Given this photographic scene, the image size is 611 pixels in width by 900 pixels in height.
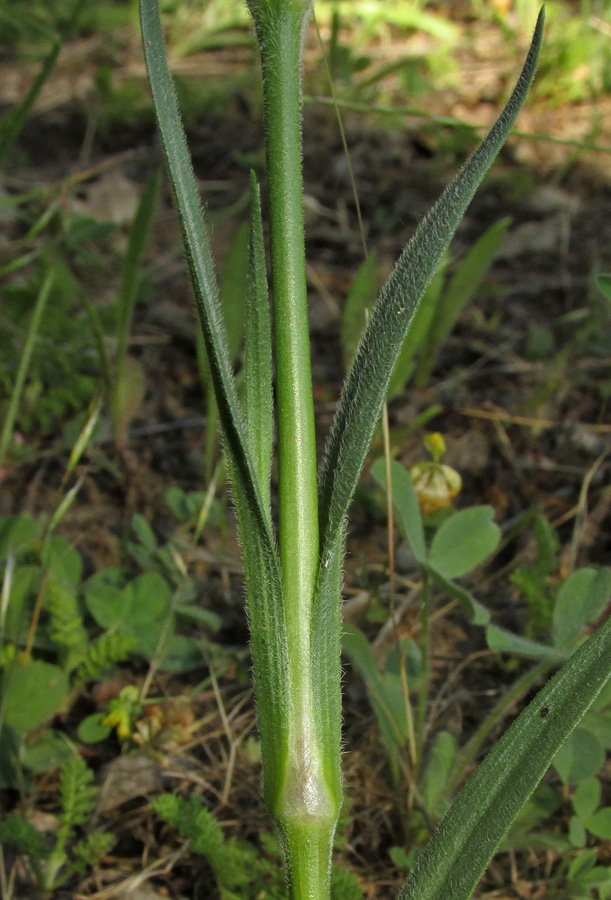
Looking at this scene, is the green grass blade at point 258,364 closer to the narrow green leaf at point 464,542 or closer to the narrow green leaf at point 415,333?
the narrow green leaf at point 464,542

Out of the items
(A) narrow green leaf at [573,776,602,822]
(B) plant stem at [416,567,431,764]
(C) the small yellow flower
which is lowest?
(A) narrow green leaf at [573,776,602,822]

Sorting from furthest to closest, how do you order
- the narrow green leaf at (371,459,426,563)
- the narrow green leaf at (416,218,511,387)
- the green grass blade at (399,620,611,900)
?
1. the narrow green leaf at (416,218,511,387)
2. the narrow green leaf at (371,459,426,563)
3. the green grass blade at (399,620,611,900)

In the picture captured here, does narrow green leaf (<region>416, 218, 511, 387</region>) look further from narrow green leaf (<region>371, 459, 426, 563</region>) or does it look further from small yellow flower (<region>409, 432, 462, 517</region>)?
narrow green leaf (<region>371, 459, 426, 563</region>)

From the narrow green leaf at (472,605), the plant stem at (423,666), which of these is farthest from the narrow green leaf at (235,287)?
the narrow green leaf at (472,605)

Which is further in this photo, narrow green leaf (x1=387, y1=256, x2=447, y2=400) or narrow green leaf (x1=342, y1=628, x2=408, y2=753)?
narrow green leaf (x1=387, y1=256, x2=447, y2=400)

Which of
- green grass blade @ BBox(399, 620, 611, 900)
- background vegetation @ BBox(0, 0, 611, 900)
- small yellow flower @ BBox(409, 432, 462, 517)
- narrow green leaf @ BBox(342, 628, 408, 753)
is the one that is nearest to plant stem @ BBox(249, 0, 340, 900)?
green grass blade @ BBox(399, 620, 611, 900)

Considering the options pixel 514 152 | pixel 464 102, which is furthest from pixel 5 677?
pixel 464 102

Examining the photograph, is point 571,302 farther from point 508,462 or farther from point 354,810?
point 354,810

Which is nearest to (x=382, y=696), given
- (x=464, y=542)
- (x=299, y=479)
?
(x=464, y=542)
